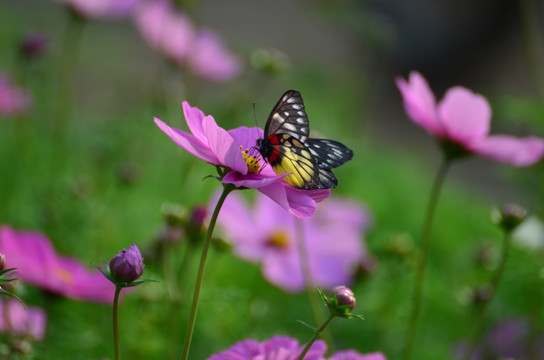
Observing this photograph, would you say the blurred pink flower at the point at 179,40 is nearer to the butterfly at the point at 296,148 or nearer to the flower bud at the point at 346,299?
the butterfly at the point at 296,148

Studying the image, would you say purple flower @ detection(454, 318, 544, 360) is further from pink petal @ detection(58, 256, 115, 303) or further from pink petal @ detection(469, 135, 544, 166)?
pink petal @ detection(58, 256, 115, 303)

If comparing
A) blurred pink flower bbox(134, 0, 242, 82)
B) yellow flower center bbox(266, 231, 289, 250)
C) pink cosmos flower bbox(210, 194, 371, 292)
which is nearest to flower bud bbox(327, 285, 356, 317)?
pink cosmos flower bbox(210, 194, 371, 292)

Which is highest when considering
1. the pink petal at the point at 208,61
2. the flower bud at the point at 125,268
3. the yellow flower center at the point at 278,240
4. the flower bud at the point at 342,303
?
the pink petal at the point at 208,61

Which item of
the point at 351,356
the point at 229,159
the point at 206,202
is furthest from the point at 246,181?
the point at 206,202

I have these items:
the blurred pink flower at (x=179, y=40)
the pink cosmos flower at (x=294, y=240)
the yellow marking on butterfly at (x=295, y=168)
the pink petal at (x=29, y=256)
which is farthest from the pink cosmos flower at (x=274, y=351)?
the blurred pink flower at (x=179, y=40)

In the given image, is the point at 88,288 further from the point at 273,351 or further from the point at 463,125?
the point at 463,125

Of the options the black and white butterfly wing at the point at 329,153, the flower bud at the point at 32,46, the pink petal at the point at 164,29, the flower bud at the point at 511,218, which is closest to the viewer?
the black and white butterfly wing at the point at 329,153

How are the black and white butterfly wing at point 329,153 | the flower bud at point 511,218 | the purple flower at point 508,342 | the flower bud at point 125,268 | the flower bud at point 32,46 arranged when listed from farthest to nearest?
the flower bud at point 32,46 → the purple flower at point 508,342 → the flower bud at point 511,218 → the black and white butterfly wing at point 329,153 → the flower bud at point 125,268
